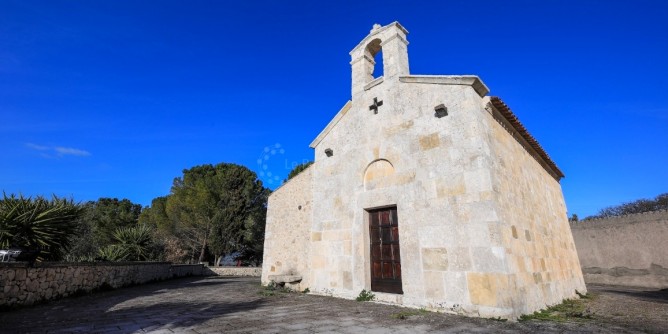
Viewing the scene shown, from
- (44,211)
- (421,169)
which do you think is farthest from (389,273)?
(44,211)

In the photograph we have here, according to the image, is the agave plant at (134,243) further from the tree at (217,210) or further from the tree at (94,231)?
the tree at (217,210)

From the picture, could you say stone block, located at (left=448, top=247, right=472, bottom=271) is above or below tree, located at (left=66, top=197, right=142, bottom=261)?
below

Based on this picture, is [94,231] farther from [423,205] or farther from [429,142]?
[429,142]

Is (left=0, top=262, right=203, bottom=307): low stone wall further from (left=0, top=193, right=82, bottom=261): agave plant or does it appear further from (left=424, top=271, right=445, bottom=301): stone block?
(left=424, top=271, right=445, bottom=301): stone block

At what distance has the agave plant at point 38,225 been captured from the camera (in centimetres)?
798

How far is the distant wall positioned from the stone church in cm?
860

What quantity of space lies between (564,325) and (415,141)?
4322 mm

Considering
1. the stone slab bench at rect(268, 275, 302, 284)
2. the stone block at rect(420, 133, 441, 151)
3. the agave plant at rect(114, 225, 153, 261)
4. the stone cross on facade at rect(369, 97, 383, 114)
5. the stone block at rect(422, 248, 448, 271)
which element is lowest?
the stone slab bench at rect(268, 275, 302, 284)

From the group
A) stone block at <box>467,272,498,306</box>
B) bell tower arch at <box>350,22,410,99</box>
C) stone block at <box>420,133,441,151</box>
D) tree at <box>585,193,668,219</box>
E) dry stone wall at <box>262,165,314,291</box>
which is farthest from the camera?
tree at <box>585,193,668,219</box>

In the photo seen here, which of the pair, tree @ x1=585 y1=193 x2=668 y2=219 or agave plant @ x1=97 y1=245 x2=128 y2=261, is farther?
tree @ x1=585 y1=193 x2=668 y2=219

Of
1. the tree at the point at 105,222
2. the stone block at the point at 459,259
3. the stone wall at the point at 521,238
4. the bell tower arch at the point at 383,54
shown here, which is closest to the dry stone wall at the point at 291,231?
the bell tower arch at the point at 383,54

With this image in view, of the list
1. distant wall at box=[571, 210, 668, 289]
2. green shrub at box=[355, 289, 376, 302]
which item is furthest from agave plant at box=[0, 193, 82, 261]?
Answer: distant wall at box=[571, 210, 668, 289]

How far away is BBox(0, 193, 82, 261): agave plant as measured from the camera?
314 inches

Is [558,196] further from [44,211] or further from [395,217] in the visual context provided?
[44,211]
